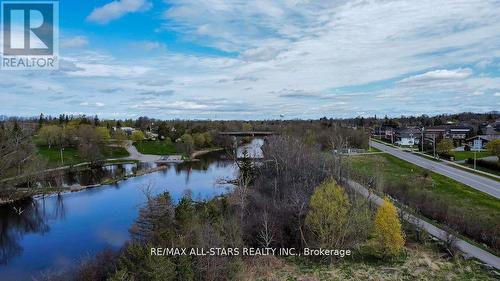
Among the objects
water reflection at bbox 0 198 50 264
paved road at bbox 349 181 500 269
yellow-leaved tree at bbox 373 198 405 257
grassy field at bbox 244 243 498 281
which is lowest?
water reflection at bbox 0 198 50 264

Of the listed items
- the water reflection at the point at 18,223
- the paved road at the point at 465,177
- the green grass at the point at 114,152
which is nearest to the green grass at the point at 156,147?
the green grass at the point at 114,152

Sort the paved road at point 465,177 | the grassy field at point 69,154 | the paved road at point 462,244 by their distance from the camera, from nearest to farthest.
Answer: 1. the paved road at point 462,244
2. the paved road at point 465,177
3. the grassy field at point 69,154

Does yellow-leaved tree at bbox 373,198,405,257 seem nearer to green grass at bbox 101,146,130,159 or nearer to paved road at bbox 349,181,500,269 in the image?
paved road at bbox 349,181,500,269

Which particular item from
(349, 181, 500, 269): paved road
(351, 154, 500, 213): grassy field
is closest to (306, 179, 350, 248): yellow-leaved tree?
(349, 181, 500, 269): paved road

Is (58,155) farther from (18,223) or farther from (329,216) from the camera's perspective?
(329,216)

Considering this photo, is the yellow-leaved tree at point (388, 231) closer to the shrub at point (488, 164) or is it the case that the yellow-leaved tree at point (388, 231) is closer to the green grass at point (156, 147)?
the shrub at point (488, 164)

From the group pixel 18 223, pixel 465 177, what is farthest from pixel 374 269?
pixel 18 223
